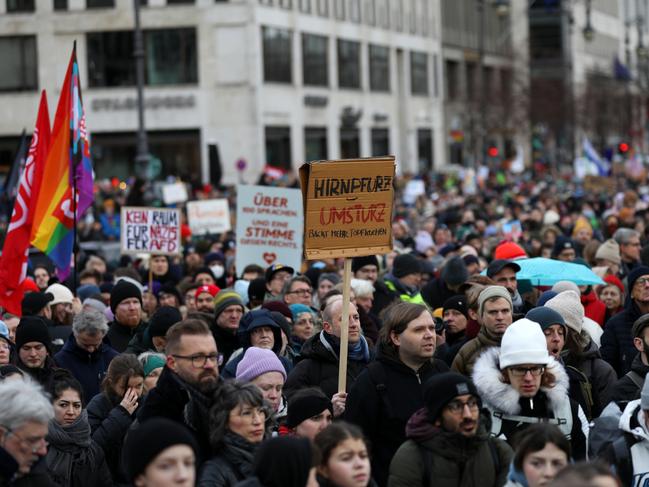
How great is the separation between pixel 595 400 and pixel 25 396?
362cm

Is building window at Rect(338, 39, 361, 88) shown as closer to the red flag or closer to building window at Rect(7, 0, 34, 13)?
building window at Rect(7, 0, 34, 13)

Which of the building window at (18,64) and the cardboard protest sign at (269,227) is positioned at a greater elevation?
the building window at (18,64)

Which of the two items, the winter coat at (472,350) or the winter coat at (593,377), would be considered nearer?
the winter coat at (593,377)

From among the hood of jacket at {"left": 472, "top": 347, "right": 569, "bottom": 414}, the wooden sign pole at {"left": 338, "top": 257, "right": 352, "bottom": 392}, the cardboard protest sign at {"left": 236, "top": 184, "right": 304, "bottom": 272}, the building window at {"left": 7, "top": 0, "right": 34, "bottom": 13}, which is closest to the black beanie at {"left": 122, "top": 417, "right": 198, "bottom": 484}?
the hood of jacket at {"left": 472, "top": 347, "right": 569, "bottom": 414}

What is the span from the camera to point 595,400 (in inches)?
353

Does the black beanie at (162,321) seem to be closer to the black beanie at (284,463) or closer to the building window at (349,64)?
the black beanie at (284,463)

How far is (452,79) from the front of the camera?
8406 cm

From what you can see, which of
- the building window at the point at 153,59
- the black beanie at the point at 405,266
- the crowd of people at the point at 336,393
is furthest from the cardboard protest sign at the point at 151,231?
the building window at the point at 153,59

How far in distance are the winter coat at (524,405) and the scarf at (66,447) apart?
2.28 metres

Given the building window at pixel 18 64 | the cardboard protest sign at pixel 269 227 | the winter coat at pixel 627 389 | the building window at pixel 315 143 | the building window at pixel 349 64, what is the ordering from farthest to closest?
1. the building window at pixel 349 64
2. the building window at pixel 315 143
3. the building window at pixel 18 64
4. the cardboard protest sign at pixel 269 227
5. the winter coat at pixel 627 389

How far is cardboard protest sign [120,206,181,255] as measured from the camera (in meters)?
17.6

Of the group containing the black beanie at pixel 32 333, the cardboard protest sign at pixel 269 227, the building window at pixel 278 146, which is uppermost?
the building window at pixel 278 146

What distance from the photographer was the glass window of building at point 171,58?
58.9 metres

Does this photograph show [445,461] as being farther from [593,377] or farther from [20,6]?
[20,6]
